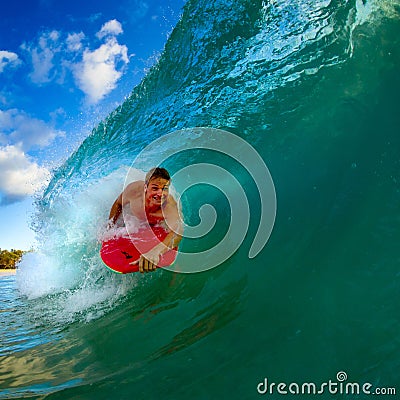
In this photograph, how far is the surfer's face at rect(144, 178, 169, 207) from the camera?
430 cm

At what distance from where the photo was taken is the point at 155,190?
4316mm

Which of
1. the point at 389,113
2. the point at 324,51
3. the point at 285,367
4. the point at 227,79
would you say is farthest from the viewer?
the point at 227,79

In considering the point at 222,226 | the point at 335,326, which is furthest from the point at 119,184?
the point at 335,326

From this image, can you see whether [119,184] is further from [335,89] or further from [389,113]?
[389,113]

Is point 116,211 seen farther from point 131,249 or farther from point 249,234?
point 249,234

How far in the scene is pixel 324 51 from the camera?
16.6ft

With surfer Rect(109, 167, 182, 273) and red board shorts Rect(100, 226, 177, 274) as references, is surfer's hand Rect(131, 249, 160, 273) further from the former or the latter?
surfer Rect(109, 167, 182, 273)

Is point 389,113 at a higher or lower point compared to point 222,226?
higher

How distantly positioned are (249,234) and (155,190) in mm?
1617

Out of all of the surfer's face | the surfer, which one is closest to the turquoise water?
the surfer

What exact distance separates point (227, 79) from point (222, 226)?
273 centimetres

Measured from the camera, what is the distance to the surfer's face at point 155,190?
4305 mm

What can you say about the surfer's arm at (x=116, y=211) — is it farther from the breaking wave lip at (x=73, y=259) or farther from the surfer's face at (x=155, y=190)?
the breaking wave lip at (x=73, y=259)

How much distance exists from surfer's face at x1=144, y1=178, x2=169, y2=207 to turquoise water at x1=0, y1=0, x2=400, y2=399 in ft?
3.54
